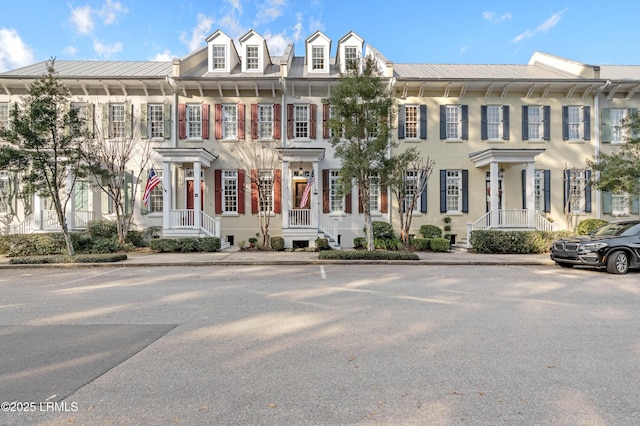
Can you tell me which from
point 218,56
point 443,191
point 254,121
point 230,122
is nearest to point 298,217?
point 254,121

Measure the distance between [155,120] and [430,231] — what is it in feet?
50.8

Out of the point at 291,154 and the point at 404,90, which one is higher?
the point at 404,90

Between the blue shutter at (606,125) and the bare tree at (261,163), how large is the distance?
1755 centimetres

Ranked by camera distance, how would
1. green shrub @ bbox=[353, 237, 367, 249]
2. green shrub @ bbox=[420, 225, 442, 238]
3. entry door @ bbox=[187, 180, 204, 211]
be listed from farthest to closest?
entry door @ bbox=[187, 180, 204, 211], green shrub @ bbox=[420, 225, 442, 238], green shrub @ bbox=[353, 237, 367, 249]

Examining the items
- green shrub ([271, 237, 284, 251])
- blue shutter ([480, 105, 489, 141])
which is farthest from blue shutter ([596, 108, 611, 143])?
green shrub ([271, 237, 284, 251])

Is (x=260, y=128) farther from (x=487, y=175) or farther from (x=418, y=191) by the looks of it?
(x=487, y=175)

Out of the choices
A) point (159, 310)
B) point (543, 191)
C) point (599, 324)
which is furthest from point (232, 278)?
point (543, 191)

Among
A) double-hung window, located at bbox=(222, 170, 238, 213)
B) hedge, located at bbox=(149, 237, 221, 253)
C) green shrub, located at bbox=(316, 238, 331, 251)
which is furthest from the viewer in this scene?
double-hung window, located at bbox=(222, 170, 238, 213)

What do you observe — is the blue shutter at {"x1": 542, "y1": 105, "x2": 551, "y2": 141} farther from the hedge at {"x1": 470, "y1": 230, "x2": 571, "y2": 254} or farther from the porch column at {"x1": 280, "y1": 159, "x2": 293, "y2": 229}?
the porch column at {"x1": 280, "y1": 159, "x2": 293, "y2": 229}

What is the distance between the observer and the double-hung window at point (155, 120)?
19.0 meters

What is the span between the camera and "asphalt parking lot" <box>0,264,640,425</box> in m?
2.93

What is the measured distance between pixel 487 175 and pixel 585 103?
21.9 feet

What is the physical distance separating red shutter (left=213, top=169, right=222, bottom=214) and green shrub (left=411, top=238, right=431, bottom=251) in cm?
1001

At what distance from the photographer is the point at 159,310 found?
6301 millimetres
